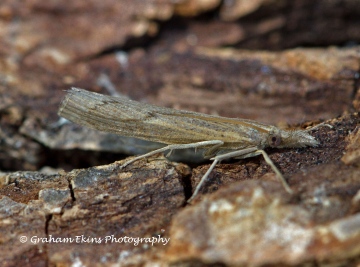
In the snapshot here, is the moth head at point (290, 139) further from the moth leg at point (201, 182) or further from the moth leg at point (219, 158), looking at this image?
the moth leg at point (201, 182)

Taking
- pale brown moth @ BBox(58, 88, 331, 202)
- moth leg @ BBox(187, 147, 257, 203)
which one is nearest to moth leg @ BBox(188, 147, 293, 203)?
moth leg @ BBox(187, 147, 257, 203)

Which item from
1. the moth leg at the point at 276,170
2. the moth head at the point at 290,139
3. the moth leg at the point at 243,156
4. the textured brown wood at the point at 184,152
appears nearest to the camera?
the textured brown wood at the point at 184,152

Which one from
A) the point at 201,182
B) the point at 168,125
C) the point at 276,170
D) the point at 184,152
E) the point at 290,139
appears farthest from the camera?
the point at 184,152

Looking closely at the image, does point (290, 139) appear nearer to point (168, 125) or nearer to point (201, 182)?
point (201, 182)

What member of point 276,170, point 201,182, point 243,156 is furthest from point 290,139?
point 201,182

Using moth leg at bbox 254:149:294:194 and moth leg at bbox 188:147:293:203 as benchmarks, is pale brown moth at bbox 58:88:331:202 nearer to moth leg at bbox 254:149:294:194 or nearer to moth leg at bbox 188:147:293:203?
moth leg at bbox 188:147:293:203

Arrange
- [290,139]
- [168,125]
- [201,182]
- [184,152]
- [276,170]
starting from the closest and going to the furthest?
[276,170], [201,182], [290,139], [168,125], [184,152]

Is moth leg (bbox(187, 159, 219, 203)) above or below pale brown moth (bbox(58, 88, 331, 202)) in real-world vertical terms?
below

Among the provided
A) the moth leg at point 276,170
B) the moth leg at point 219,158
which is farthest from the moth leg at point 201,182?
the moth leg at point 276,170
